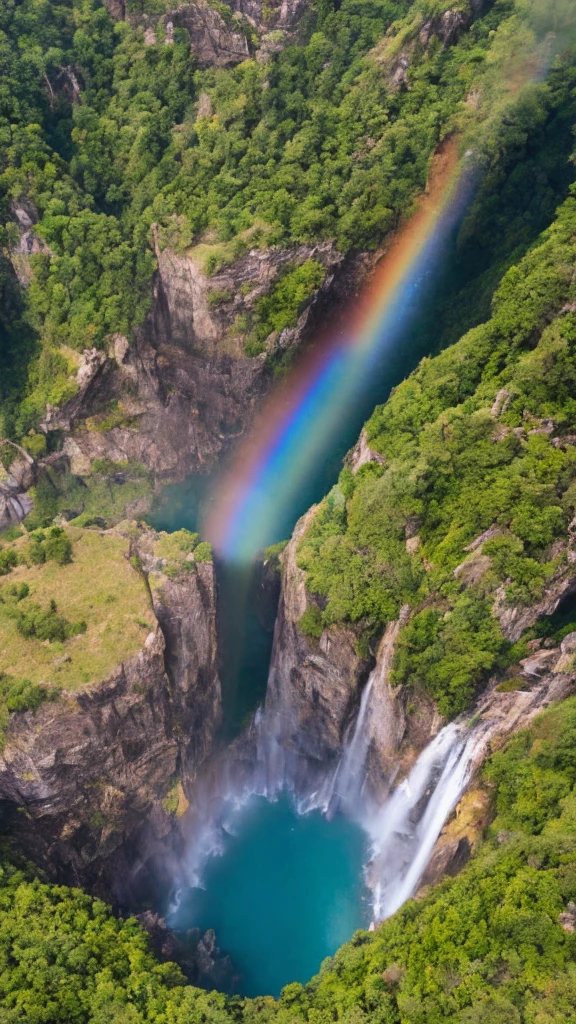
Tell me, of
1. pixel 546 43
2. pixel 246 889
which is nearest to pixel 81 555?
pixel 246 889

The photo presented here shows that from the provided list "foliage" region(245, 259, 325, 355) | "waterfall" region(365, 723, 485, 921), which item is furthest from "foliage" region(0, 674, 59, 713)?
"foliage" region(245, 259, 325, 355)

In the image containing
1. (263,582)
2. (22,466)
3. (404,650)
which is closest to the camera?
(404,650)

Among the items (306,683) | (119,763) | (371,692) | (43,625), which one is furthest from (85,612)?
(371,692)

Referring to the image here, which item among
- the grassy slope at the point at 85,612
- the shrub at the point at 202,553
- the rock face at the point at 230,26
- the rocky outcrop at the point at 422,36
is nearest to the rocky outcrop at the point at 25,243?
the rock face at the point at 230,26

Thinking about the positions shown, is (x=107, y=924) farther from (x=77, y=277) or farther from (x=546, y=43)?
(x=546, y=43)

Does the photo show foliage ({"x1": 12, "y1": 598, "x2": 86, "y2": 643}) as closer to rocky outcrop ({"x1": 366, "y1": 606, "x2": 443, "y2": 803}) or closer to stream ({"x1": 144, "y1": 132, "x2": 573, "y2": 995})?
stream ({"x1": 144, "y1": 132, "x2": 573, "y2": 995})

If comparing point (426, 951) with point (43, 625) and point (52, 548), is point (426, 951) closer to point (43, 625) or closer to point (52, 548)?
point (43, 625)

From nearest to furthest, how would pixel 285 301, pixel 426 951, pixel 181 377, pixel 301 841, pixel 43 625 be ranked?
pixel 426 951 < pixel 43 625 < pixel 301 841 < pixel 285 301 < pixel 181 377
